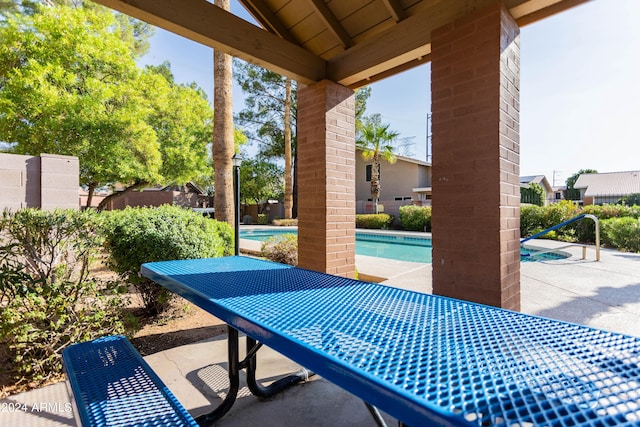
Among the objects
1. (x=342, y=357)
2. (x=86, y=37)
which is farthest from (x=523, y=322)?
(x=86, y=37)

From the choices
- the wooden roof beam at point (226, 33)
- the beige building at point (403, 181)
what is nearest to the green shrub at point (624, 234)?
the wooden roof beam at point (226, 33)

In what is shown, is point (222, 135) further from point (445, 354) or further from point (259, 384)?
point (445, 354)

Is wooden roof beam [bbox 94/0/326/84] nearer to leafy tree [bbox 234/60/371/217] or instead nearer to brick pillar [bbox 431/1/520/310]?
brick pillar [bbox 431/1/520/310]

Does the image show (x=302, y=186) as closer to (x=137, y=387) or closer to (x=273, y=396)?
(x=273, y=396)

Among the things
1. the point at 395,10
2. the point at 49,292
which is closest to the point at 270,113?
the point at 395,10

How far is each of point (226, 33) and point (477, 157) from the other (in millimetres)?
2220

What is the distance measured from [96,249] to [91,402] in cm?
204

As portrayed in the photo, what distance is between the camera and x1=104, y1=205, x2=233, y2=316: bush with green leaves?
364cm

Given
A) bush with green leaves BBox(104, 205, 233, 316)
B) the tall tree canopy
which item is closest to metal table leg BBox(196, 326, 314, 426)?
bush with green leaves BBox(104, 205, 233, 316)

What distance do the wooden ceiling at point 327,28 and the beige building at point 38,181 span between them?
4.16 meters

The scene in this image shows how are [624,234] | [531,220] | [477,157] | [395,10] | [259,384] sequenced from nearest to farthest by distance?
[477,157] < [259,384] < [395,10] < [624,234] < [531,220]

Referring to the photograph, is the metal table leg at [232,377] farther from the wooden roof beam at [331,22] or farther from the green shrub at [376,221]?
the green shrub at [376,221]

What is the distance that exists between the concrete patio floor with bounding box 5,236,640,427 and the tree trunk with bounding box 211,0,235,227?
15.0 ft

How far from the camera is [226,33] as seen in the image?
2639 millimetres
